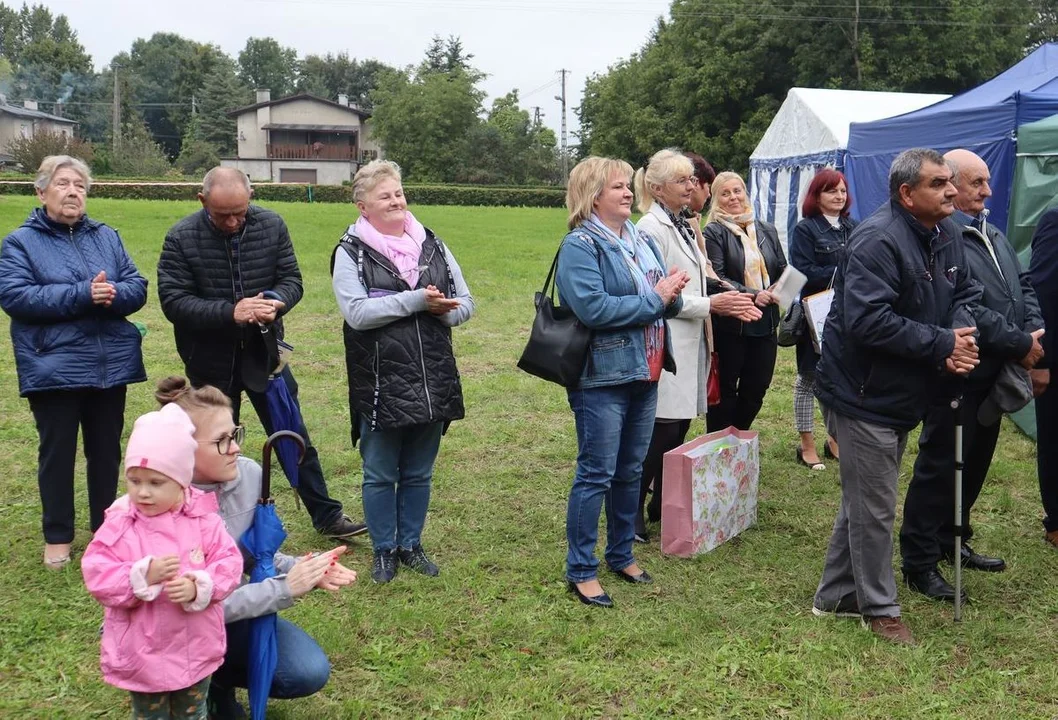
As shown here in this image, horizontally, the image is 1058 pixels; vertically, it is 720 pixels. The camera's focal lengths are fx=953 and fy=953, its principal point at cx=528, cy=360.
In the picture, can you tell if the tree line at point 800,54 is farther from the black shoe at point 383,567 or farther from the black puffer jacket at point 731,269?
the black shoe at point 383,567

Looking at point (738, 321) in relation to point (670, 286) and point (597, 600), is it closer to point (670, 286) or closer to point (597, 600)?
point (670, 286)

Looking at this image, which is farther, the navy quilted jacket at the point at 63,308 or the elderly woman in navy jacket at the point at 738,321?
the elderly woman in navy jacket at the point at 738,321

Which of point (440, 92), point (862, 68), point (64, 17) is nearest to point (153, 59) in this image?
point (64, 17)

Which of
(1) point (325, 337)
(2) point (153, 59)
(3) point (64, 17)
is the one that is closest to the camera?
(1) point (325, 337)

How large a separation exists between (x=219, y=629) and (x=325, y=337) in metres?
7.98

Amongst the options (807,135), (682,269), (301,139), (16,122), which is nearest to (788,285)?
(682,269)

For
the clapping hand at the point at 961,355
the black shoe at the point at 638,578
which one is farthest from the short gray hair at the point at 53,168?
the clapping hand at the point at 961,355

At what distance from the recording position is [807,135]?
15953 millimetres

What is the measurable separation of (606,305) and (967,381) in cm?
166

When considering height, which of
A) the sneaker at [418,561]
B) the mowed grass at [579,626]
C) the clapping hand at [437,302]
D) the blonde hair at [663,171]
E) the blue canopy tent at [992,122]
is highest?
the blue canopy tent at [992,122]

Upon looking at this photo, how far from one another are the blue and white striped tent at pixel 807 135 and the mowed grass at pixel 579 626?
9.82 metres

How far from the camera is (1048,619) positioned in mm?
3982

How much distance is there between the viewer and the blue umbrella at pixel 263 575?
8.82 ft

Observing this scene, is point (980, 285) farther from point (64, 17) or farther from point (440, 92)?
point (64, 17)
